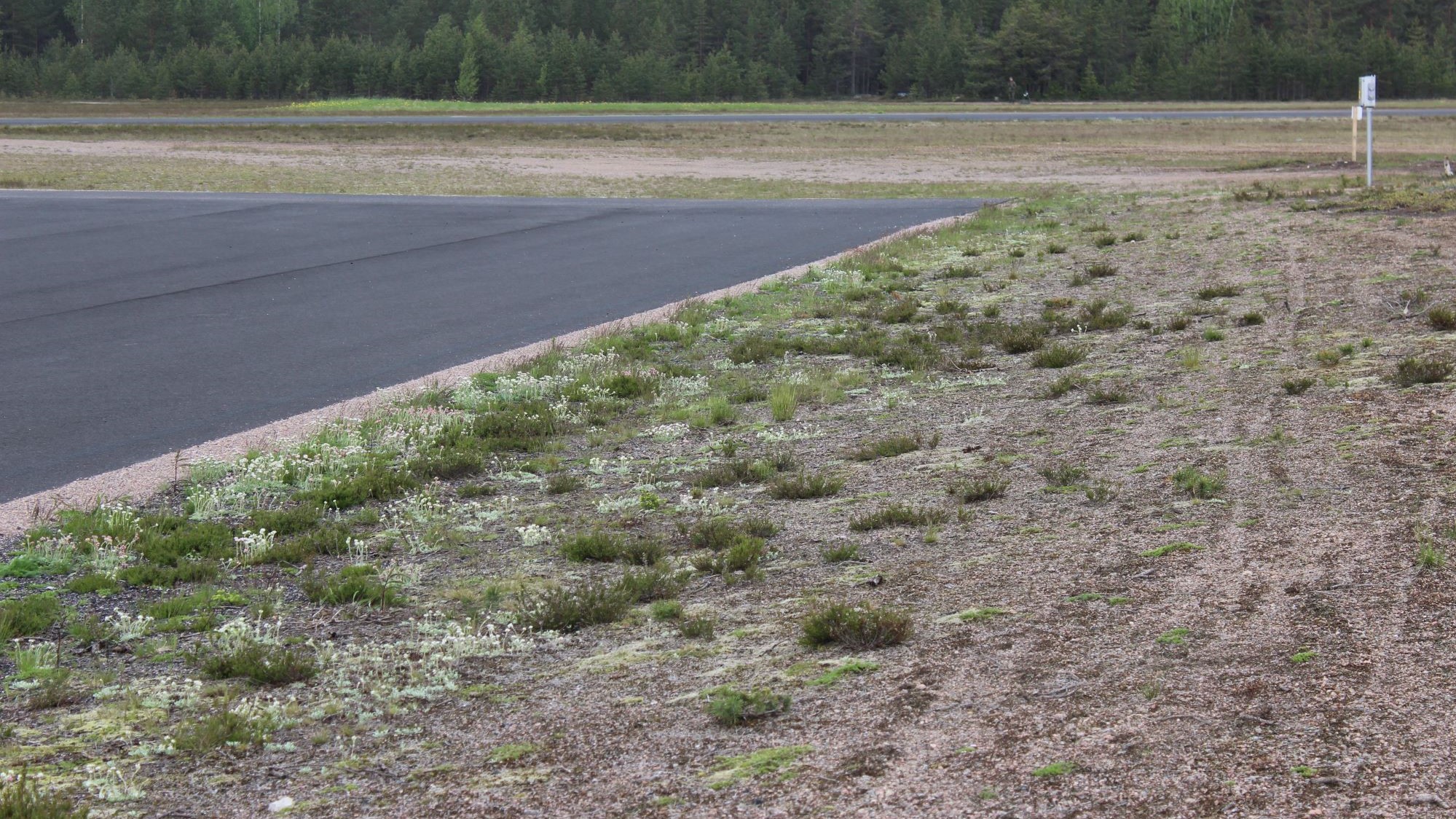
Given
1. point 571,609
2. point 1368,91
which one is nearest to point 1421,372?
point 571,609

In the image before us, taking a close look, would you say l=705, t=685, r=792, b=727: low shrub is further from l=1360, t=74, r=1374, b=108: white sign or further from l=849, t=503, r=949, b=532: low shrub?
l=1360, t=74, r=1374, b=108: white sign

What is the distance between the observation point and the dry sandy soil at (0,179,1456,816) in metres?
4.00

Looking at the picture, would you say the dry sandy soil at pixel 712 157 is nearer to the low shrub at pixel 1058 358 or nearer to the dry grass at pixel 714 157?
the dry grass at pixel 714 157

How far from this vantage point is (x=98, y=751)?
4.48 m

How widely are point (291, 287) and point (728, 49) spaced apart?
4258 inches

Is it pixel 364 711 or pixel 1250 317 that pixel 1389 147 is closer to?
pixel 1250 317

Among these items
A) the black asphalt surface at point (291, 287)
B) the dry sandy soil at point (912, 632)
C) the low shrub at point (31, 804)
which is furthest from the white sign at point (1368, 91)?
the low shrub at point (31, 804)

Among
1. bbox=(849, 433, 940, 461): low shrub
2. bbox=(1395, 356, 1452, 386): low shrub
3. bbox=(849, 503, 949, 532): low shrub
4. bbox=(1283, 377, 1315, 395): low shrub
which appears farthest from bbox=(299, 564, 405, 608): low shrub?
bbox=(1395, 356, 1452, 386): low shrub

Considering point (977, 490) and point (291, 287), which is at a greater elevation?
point (291, 287)

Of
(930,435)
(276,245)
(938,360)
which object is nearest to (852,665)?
(930,435)

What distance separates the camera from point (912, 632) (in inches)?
204

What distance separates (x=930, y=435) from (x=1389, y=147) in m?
41.2

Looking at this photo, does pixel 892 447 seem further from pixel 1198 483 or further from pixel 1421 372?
pixel 1421 372

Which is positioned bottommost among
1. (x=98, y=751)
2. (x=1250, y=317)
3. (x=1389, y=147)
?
(x=98, y=751)
